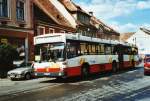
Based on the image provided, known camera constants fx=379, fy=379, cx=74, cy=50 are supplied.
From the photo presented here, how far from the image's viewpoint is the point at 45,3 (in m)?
53.4

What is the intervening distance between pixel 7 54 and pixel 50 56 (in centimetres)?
833

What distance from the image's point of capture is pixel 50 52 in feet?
74.0

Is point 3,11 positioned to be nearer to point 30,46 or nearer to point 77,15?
point 30,46

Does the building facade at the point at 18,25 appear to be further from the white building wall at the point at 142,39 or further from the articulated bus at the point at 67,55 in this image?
the white building wall at the point at 142,39

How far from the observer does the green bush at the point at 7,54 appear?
97.0 feet

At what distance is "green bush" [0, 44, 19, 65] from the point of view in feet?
97.0

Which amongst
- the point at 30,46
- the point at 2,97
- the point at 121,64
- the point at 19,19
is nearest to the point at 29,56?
the point at 30,46

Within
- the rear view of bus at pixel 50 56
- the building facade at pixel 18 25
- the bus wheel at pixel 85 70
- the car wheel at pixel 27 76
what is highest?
the building facade at pixel 18 25

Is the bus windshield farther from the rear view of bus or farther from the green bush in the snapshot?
the green bush

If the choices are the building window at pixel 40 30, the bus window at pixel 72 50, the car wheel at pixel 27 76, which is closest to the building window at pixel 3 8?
the building window at pixel 40 30

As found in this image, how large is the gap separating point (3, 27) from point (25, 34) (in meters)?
3.96

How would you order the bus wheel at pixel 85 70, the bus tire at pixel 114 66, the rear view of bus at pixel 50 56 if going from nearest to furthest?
the rear view of bus at pixel 50 56
the bus wheel at pixel 85 70
the bus tire at pixel 114 66

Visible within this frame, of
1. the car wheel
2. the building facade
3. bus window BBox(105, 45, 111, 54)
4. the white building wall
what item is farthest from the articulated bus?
the white building wall

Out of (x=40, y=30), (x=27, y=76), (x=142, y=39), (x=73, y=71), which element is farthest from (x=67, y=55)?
(x=142, y=39)
